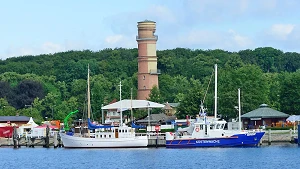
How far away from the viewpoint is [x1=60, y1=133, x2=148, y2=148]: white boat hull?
9881cm

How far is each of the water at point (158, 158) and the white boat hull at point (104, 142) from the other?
57.9 inches

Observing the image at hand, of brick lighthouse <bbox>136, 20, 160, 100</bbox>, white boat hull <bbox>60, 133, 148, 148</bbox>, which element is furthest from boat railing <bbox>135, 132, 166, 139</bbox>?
brick lighthouse <bbox>136, 20, 160, 100</bbox>

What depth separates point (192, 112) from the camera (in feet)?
398

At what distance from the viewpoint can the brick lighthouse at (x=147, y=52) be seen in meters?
146

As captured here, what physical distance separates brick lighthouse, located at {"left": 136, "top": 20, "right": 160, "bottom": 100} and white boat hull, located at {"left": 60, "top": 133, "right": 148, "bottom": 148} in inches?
1775

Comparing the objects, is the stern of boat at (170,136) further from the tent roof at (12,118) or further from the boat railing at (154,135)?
the tent roof at (12,118)

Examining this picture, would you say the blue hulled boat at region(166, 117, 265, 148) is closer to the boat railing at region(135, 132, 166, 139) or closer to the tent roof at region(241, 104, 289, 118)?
the boat railing at region(135, 132, 166, 139)

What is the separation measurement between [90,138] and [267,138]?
798 inches

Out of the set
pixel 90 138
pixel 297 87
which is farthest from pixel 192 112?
pixel 90 138

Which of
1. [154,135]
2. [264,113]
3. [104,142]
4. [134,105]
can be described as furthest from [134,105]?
[104,142]

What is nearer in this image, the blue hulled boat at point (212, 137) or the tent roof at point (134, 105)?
the blue hulled boat at point (212, 137)

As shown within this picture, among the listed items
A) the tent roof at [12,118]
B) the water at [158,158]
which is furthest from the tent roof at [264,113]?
the tent roof at [12,118]

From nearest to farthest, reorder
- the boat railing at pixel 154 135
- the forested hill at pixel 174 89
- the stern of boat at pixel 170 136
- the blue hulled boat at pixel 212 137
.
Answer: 1. the blue hulled boat at pixel 212 137
2. the stern of boat at pixel 170 136
3. the boat railing at pixel 154 135
4. the forested hill at pixel 174 89

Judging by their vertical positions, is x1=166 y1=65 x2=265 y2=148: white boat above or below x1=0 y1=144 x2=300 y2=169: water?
above
